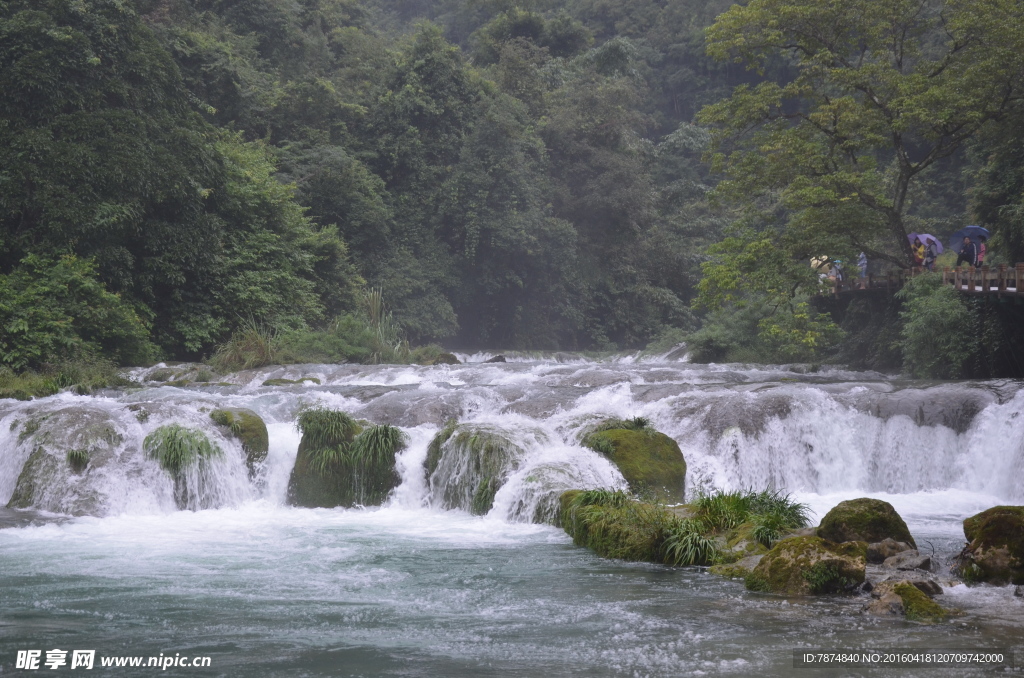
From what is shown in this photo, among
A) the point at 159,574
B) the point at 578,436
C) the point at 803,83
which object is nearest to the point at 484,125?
the point at 803,83

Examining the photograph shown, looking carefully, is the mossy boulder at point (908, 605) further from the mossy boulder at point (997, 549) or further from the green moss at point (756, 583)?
the mossy boulder at point (997, 549)

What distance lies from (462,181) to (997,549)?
29.6 m

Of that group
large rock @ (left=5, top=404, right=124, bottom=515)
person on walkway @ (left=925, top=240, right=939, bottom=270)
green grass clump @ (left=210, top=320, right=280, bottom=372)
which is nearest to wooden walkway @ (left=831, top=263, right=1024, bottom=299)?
person on walkway @ (left=925, top=240, right=939, bottom=270)

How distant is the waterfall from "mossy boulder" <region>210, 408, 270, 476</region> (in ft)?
0.45

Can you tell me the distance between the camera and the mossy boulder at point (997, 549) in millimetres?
8016

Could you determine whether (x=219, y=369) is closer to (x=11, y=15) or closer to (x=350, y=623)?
(x=11, y=15)

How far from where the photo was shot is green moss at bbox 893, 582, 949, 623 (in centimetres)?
685

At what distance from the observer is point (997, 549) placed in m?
8.20

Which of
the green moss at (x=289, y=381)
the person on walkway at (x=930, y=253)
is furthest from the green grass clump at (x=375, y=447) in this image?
the person on walkway at (x=930, y=253)

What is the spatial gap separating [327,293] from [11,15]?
12.0 metres

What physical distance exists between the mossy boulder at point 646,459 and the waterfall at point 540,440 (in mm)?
249

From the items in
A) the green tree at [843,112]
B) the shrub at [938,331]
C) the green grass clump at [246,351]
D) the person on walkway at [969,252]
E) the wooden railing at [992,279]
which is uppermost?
the green tree at [843,112]

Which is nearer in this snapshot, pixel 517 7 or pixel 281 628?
pixel 281 628

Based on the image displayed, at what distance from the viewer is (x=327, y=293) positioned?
98.4ft
